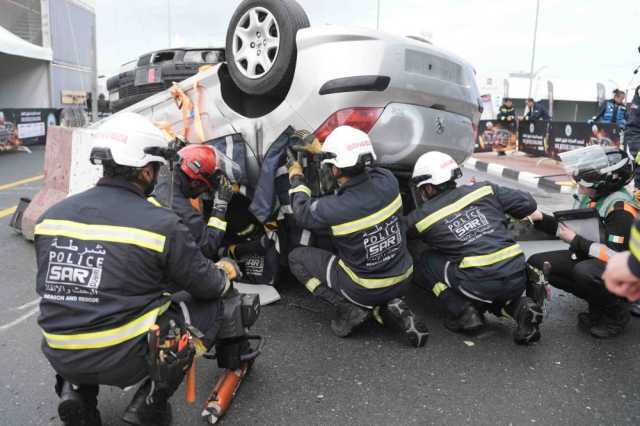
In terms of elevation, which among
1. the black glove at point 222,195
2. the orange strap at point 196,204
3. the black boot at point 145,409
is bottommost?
the black boot at point 145,409

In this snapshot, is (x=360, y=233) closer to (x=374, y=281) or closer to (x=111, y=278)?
(x=374, y=281)

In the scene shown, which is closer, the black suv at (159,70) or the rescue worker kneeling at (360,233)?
the rescue worker kneeling at (360,233)

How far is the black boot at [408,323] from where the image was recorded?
3137 millimetres

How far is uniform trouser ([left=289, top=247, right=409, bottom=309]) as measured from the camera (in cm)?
329

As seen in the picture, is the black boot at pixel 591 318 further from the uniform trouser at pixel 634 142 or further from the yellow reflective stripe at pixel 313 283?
the yellow reflective stripe at pixel 313 283

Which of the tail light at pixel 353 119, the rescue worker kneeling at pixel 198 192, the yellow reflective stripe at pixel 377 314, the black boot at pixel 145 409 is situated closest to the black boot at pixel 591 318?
the yellow reflective stripe at pixel 377 314

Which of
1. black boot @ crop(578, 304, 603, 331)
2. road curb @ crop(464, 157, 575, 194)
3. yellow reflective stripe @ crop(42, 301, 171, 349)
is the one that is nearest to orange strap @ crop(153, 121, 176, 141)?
yellow reflective stripe @ crop(42, 301, 171, 349)

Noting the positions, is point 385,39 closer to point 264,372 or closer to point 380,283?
point 380,283

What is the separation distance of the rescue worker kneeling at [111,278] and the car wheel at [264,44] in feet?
4.75

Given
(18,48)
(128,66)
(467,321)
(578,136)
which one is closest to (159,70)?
(128,66)

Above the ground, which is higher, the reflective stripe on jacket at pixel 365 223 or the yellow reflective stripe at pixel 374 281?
the reflective stripe on jacket at pixel 365 223

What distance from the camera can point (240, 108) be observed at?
395 cm

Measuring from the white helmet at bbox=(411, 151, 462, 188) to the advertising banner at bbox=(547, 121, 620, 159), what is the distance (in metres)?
9.32

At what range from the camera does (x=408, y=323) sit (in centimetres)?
317
